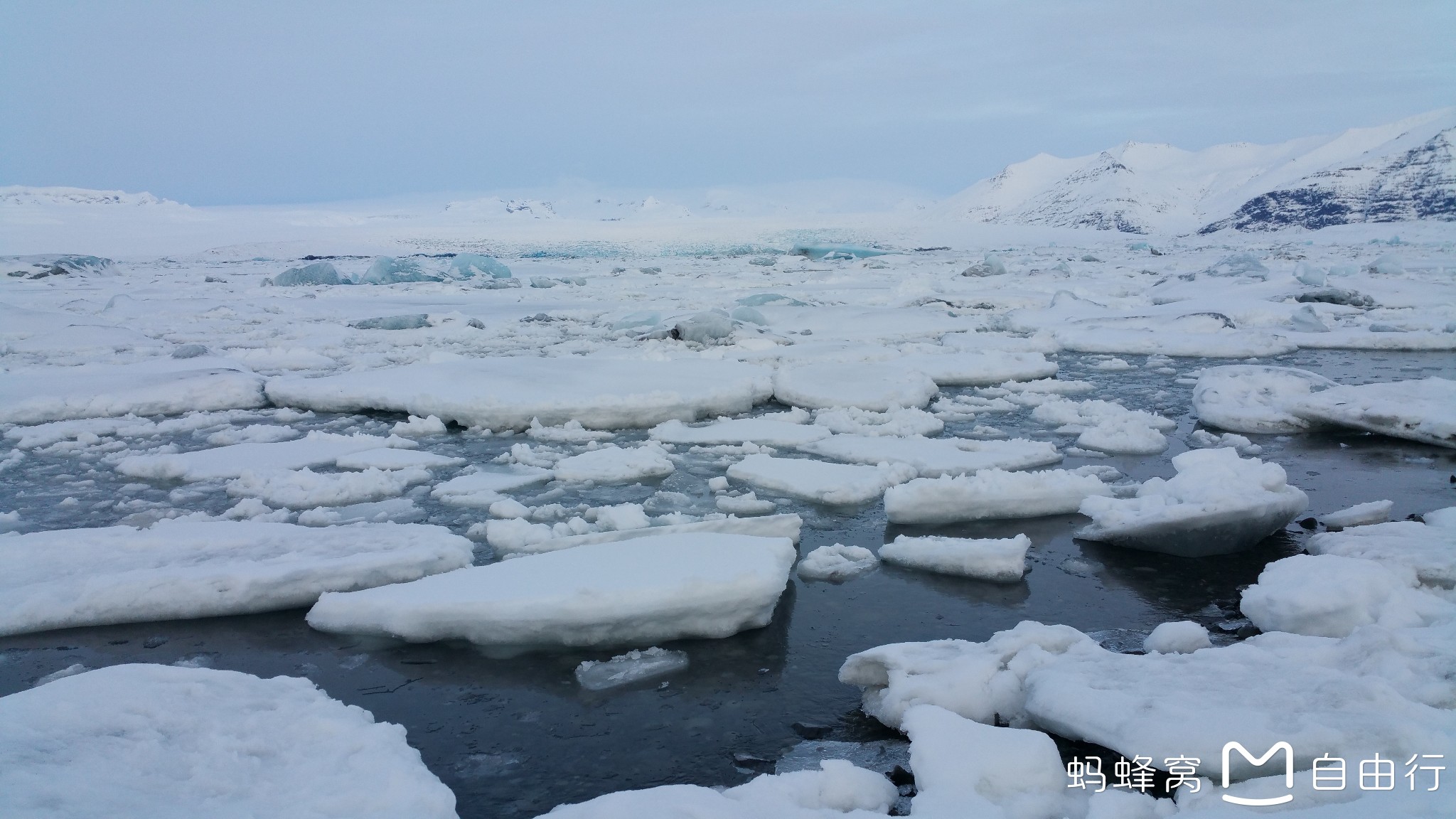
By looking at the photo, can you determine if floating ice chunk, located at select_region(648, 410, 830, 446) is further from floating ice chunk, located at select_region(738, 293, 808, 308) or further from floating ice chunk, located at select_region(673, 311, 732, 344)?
floating ice chunk, located at select_region(738, 293, 808, 308)

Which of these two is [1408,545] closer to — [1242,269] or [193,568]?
[193,568]

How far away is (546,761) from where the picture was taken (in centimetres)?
206

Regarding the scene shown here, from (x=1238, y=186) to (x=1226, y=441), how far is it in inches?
2598

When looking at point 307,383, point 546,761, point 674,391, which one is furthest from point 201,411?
point 546,761

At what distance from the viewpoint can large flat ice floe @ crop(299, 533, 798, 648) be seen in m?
2.56

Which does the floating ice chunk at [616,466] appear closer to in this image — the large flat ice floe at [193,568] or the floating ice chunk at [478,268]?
the large flat ice floe at [193,568]

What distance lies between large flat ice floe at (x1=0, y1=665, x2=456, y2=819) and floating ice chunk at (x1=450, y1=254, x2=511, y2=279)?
1864 cm

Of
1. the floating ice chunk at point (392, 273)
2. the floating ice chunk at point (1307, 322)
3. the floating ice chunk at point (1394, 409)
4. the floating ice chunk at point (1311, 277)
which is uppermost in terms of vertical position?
the floating ice chunk at point (392, 273)

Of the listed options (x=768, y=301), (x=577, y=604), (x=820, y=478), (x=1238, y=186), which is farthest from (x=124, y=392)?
(x=1238, y=186)

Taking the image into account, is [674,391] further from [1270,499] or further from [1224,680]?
[1224,680]

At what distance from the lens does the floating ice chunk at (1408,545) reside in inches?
108

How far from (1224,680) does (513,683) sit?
1.86 m

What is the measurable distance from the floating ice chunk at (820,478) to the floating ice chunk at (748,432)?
52 centimetres

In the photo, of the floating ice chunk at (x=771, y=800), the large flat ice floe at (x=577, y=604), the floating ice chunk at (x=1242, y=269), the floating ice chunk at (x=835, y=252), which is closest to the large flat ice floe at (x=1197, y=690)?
the floating ice chunk at (x=771, y=800)
